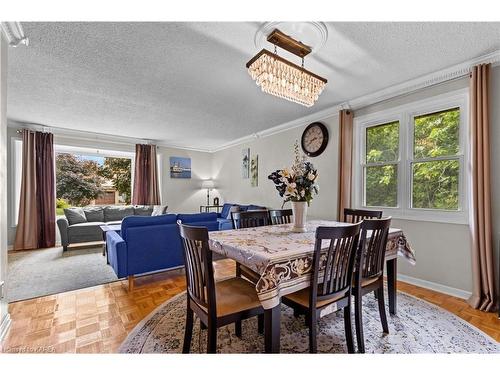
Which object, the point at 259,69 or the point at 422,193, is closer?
the point at 259,69

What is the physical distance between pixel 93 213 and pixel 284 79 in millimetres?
4884

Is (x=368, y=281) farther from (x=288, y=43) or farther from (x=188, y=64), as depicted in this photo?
(x=188, y=64)

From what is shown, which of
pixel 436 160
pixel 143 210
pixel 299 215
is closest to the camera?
pixel 299 215

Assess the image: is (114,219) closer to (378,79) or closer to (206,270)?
(206,270)

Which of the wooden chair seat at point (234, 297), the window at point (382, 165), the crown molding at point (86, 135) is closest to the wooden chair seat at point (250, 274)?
the wooden chair seat at point (234, 297)

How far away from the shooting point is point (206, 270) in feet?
4.21

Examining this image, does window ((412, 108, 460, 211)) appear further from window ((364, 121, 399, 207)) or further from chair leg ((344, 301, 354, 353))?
chair leg ((344, 301, 354, 353))

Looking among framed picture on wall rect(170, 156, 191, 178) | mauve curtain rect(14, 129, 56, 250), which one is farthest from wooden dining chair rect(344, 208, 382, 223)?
mauve curtain rect(14, 129, 56, 250)

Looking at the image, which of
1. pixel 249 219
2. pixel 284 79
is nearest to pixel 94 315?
pixel 249 219

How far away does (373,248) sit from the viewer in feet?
5.70
